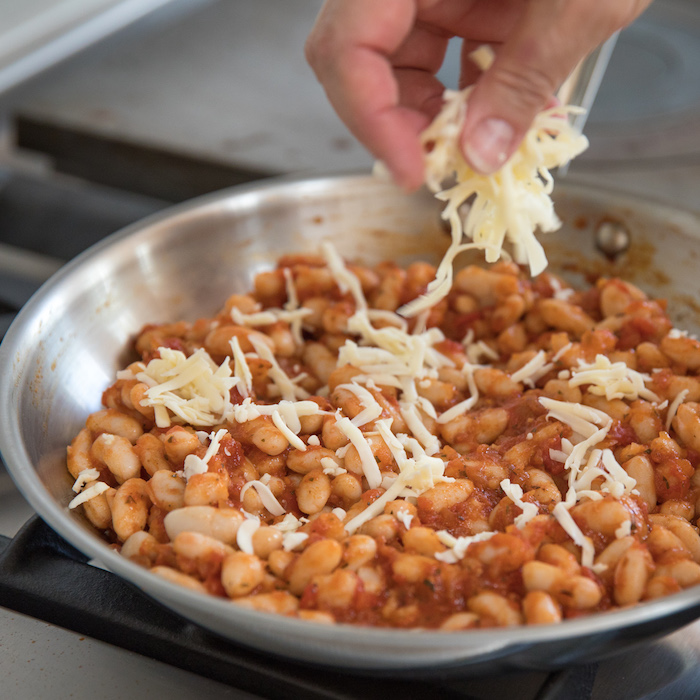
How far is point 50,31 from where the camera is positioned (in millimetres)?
1983

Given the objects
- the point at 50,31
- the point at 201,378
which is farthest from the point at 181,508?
the point at 50,31

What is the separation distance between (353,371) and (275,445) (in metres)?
0.19

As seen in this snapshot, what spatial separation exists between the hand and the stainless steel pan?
0.50m

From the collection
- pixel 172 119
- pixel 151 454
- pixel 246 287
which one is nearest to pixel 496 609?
pixel 151 454

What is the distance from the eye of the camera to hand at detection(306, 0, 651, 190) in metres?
0.96

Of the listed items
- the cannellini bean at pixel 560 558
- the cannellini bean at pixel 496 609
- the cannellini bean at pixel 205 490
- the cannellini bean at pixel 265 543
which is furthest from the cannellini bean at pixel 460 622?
the cannellini bean at pixel 205 490

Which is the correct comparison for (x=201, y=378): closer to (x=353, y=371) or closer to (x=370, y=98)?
(x=353, y=371)

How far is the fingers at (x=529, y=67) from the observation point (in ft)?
3.13

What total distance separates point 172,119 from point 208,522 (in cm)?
165

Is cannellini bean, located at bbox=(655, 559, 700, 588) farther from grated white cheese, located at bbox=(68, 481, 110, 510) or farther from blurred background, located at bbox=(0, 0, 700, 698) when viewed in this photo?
blurred background, located at bbox=(0, 0, 700, 698)

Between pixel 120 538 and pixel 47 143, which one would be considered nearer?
pixel 120 538

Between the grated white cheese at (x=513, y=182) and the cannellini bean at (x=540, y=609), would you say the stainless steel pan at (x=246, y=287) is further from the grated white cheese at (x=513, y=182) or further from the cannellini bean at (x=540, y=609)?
the grated white cheese at (x=513, y=182)

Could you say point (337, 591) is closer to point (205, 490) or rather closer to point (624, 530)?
point (205, 490)

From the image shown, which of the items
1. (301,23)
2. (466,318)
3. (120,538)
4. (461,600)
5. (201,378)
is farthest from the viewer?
(301,23)
